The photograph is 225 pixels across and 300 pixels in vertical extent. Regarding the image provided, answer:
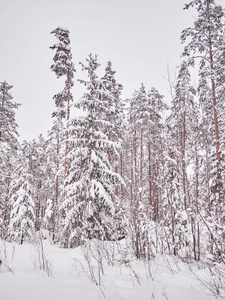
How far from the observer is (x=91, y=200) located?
9.04m

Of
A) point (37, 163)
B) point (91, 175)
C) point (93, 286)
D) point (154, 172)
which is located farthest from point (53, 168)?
point (93, 286)

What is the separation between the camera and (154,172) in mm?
8078

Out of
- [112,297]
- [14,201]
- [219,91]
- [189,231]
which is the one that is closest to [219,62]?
[219,91]

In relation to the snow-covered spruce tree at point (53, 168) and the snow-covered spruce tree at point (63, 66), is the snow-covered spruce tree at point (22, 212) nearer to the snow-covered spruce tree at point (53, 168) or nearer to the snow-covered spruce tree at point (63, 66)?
the snow-covered spruce tree at point (53, 168)

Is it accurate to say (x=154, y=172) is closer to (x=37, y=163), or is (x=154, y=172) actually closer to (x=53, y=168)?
(x=53, y=168)

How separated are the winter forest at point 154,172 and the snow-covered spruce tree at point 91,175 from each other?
0.18 ft

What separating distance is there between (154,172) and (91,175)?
3279 millimetres

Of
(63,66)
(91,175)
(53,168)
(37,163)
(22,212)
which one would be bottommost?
(22,212)

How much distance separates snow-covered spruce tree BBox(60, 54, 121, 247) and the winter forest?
54 mm

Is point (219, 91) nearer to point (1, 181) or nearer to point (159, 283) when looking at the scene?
point (159, 283)

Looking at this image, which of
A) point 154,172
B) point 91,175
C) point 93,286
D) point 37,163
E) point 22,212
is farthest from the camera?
point 37,163

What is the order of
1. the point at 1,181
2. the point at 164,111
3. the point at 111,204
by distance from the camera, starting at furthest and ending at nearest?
the point at 1,181 < the point at 111,204 < the point at 164,111

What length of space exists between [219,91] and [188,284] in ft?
32.7


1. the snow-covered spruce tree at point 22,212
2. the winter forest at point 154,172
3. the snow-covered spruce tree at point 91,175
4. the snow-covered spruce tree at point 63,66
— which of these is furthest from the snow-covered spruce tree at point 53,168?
the snow-covered spruce tree at point 91,175
